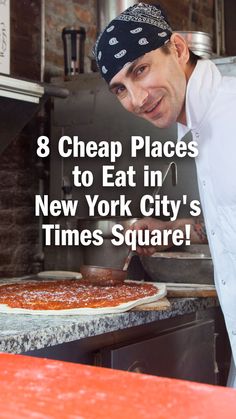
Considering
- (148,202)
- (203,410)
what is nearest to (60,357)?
(148,202)

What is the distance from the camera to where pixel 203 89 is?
1877 millimetres

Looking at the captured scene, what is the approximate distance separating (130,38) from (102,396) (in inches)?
58.0

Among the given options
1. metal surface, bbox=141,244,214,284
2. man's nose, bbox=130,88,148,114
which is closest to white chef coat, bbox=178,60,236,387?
man's nose, bbox=130,88,148,114

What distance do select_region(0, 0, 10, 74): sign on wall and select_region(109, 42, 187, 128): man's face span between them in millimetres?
834

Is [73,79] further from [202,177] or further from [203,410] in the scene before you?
[203,410]

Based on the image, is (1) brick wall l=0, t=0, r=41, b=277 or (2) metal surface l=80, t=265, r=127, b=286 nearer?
(2) metal surface l=80, t=265, r=127, b=286

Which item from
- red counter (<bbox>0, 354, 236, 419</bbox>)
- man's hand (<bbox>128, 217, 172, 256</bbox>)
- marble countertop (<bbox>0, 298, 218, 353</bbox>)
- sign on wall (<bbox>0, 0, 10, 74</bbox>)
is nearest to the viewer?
red counter (<bbox>0, 354, 236, 419</bbox>)

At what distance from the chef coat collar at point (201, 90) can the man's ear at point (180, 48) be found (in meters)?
0.04

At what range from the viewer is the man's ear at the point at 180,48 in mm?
1906

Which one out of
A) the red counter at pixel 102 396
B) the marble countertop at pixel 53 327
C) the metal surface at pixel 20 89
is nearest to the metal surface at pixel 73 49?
the metal surface at pixel 20 89

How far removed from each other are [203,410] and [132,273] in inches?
86.1

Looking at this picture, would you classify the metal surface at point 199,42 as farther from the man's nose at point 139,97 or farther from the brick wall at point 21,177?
the man's nose at point 139,97

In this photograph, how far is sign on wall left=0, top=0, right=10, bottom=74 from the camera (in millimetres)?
2572

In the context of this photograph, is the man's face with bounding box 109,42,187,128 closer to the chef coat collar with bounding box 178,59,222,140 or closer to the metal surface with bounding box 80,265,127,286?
the chef coat collar with bounding box 178,59,222,140
